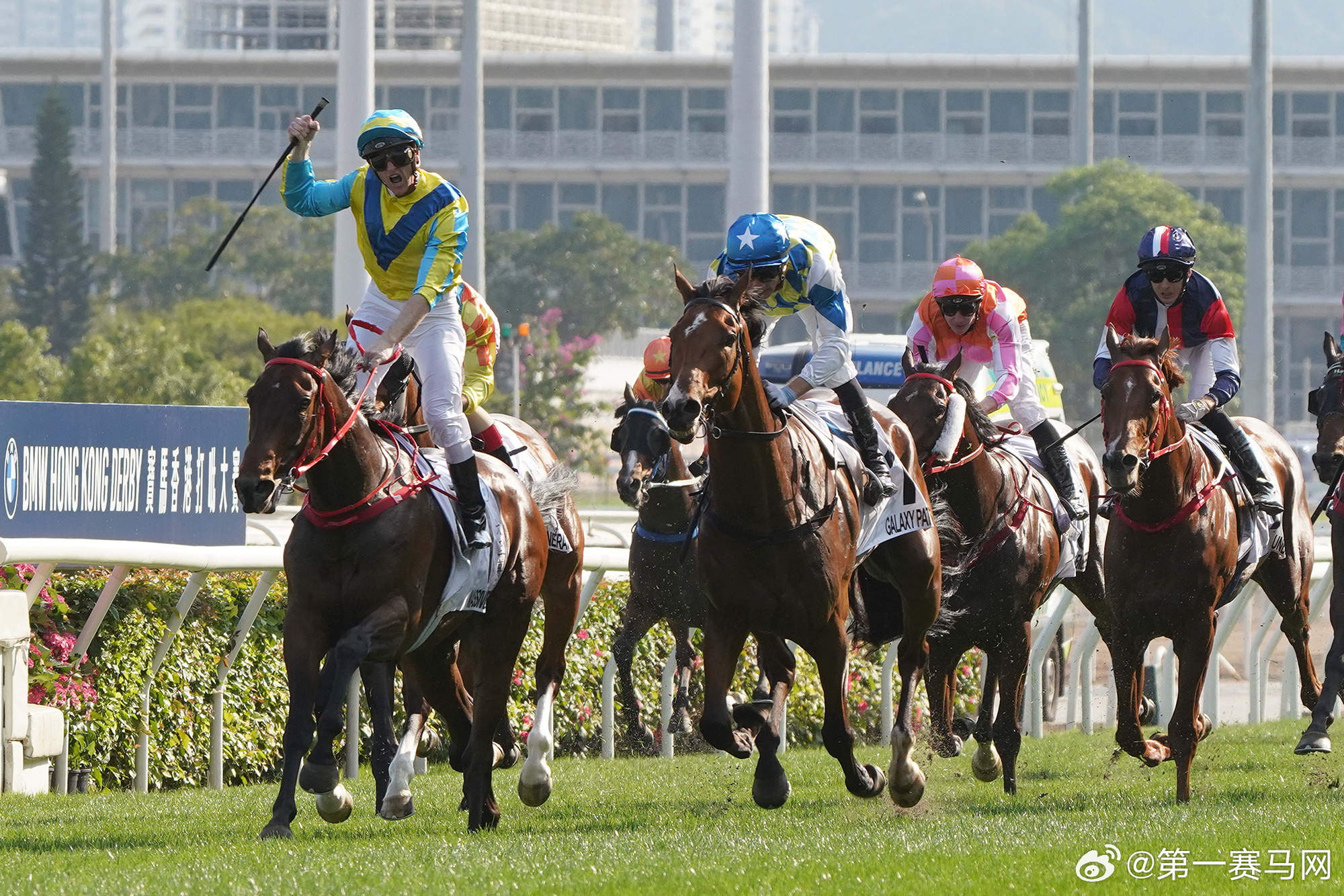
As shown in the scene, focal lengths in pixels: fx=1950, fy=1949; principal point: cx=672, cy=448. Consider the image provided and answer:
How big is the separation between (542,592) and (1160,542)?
7.91 feet

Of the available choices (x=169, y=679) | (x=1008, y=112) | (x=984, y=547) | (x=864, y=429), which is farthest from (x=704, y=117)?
(x=864, y=429)

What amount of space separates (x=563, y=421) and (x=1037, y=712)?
25.4m

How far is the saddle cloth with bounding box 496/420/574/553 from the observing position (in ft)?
24.3

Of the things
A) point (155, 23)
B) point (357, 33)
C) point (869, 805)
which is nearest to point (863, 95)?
point (357, 33)

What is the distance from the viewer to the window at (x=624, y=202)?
60.2 metres

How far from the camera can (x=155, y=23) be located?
195500mm

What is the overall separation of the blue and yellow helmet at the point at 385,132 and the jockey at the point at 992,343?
239 centimetres

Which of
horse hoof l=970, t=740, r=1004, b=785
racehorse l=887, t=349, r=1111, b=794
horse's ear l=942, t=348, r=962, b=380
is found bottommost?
horse hoof l=970, t=740, r=1004, b=785

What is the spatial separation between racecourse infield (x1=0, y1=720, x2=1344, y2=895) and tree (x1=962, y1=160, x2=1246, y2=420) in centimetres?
3768

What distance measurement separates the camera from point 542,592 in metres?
7.80

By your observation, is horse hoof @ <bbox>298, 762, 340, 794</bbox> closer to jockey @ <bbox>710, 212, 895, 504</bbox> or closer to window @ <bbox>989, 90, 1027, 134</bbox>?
jockey @ <bbox>710, 212, 895, 504</bbox>

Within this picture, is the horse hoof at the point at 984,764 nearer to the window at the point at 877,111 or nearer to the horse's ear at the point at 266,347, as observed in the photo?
the horse's ear at the point at 266,347

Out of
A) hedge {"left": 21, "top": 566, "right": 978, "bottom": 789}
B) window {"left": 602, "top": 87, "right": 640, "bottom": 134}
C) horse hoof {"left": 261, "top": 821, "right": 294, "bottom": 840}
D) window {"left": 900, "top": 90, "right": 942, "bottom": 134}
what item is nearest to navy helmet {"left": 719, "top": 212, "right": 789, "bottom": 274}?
horse hoof {"left": 261, "top": 821, "right": 294, "bottom": 840}

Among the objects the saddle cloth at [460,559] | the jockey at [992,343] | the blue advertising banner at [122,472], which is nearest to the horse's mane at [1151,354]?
the jockey at [992,343]
